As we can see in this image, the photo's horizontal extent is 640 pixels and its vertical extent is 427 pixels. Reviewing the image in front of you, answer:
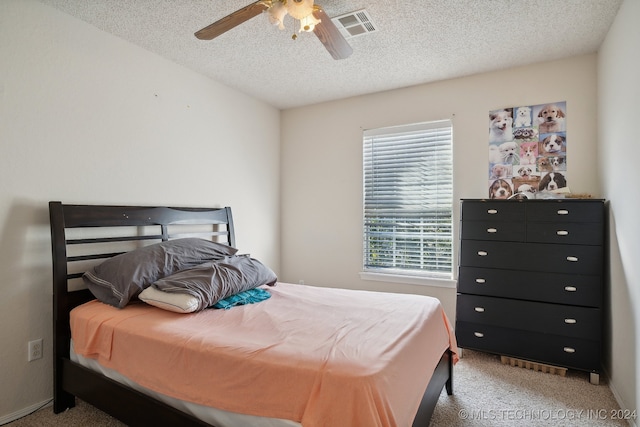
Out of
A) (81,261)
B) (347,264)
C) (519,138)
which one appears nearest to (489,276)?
(519,138)

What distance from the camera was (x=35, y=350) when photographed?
2.13 m

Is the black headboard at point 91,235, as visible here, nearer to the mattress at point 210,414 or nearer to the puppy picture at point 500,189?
the mattress at point 210,414

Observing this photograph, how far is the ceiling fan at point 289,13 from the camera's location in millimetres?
1664

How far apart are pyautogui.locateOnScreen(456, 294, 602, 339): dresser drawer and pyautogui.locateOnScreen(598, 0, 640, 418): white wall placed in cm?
16

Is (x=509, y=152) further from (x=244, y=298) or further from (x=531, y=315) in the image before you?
(x=244, y=298)

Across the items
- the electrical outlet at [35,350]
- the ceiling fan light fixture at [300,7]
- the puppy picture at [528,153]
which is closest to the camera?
the ceiling fan light fixture at [300,7]

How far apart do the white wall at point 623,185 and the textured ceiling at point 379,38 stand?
0.28 metres

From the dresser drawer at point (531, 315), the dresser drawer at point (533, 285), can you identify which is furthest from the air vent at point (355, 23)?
the dresser drawer at point (531, 315)

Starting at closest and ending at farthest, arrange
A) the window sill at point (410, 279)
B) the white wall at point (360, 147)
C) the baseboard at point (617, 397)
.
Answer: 1. the baseboard at point (617, 397)
2. the white wall at point (360, 147)
3. the window sill at point (410, 279)

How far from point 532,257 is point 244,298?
2.26 m

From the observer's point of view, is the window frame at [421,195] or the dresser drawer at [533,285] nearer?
the dresser drawer at [533,285]

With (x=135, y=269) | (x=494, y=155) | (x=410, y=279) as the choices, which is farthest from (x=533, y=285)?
(x=135, y=269)

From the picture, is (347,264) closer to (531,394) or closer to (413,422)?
(531,394)

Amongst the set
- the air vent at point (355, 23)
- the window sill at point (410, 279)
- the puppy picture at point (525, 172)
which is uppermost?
the air vent at point (355, 23)
